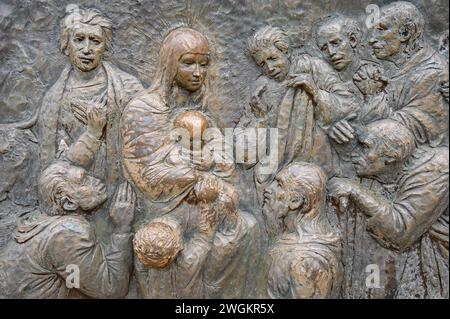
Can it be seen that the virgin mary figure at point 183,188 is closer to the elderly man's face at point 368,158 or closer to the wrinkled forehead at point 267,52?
the wrinkled forehead at point 267,52

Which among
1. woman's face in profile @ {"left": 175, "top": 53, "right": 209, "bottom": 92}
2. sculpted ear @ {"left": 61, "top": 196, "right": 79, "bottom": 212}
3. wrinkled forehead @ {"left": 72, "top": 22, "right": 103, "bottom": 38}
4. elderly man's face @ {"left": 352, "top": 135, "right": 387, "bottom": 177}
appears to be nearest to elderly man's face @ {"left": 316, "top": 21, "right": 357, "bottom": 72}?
elderly man's face @ {"left": 352, "top": 135, "right": 387, "bottom": 177}

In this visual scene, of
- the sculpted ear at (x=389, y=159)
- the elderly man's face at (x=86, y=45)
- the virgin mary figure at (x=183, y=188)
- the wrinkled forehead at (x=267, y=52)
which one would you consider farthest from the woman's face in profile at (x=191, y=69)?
the sculpted ear at (x=389, y=159)

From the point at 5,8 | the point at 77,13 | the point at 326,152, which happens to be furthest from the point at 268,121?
the point at 5,8

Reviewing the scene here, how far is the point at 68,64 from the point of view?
13.5 feet

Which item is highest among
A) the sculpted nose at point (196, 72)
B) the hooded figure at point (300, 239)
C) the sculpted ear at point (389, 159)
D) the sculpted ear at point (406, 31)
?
the sculpted ear at point (406, 31)

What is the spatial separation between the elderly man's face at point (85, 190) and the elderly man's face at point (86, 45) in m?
0.61

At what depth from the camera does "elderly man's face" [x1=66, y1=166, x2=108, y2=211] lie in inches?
157

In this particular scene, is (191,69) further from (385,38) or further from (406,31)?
(406,31)

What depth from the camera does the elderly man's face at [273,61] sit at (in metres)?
4.05

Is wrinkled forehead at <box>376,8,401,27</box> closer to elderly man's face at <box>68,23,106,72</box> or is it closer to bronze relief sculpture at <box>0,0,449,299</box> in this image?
bronze relief sculpture at <box>0,0,449,299</box>

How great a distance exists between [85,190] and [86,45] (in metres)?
0.83

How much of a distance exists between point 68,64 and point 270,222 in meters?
1.50

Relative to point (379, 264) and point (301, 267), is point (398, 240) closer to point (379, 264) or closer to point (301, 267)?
point (379, 264)

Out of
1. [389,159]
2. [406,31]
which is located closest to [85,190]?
[389,159]
